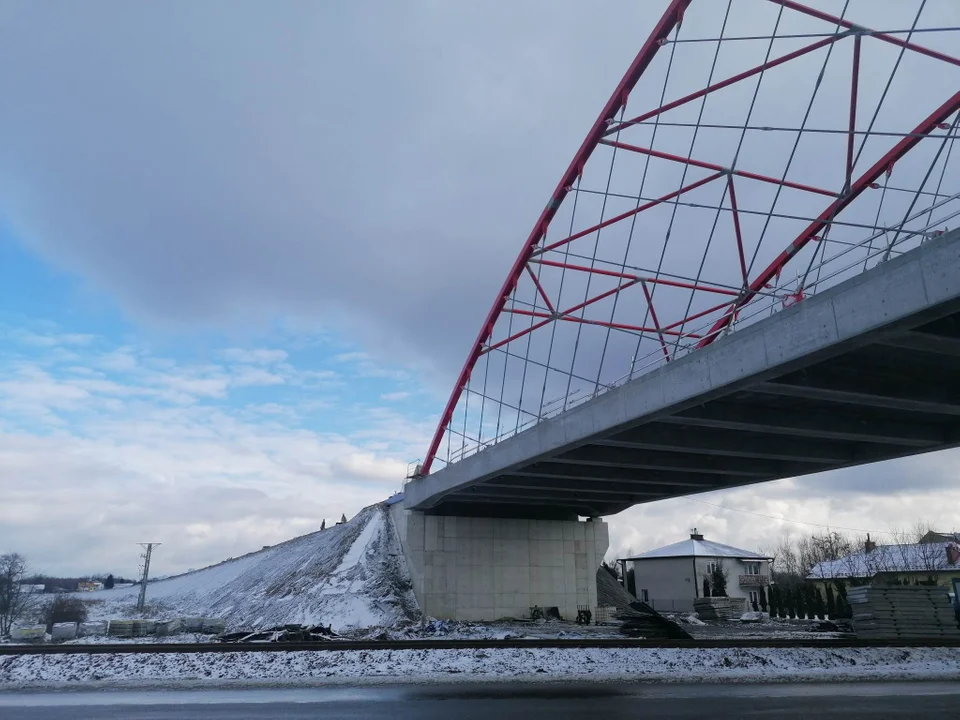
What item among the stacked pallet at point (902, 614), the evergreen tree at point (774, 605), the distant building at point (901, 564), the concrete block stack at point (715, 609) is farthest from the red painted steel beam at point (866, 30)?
the distant building at point (901, 564)

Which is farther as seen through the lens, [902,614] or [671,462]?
[671,462]

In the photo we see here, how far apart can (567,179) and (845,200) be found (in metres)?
12.2

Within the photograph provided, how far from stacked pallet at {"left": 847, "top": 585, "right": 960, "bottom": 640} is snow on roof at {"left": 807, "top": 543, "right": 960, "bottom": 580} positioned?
144 ft

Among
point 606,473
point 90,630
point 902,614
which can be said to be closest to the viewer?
point 902,614

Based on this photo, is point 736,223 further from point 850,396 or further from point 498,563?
point 498,563

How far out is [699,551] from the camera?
7100 centimetres

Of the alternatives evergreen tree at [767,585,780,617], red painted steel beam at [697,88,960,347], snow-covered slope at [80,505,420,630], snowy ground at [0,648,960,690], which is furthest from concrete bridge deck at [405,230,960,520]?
evergreen tree at [767,585,780,617]

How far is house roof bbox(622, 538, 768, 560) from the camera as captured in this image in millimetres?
70938

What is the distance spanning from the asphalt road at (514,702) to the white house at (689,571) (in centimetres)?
5499

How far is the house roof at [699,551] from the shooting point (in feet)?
233

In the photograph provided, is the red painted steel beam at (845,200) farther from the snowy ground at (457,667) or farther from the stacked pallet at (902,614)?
the stacked pallet at (902,614)

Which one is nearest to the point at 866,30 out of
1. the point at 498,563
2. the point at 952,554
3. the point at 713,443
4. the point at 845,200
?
the point at 845,200

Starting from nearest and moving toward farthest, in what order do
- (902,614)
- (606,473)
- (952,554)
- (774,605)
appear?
(902,614)
(606,473)
(774,605)
(952,554)

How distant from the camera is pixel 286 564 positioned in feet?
168
